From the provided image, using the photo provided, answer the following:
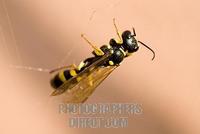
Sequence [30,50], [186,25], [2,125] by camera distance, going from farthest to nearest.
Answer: [186,25] < [30,50] < [2,125]

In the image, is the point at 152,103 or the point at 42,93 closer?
the point at 42,93

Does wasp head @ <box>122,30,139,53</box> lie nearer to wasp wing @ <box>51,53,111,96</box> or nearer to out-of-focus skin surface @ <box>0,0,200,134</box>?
wasp wing @ <box>51,53,111,96</box>

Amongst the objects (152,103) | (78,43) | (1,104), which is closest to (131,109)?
(152,103)

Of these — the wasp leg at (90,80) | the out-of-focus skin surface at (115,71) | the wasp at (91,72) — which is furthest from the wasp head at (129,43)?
the out-of-focus skin surface at (115,71)

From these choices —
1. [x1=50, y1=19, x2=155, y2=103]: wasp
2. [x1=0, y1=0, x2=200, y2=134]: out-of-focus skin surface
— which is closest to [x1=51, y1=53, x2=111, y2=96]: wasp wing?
[x1=50, y1=19, x2=155, y2=103]: wasp

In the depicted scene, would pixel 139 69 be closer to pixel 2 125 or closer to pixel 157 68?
pixel 157 68

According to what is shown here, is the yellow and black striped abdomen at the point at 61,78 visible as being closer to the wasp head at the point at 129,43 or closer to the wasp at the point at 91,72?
the wasp at the point at 91,72

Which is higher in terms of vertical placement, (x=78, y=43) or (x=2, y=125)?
(x=78, y=43)
